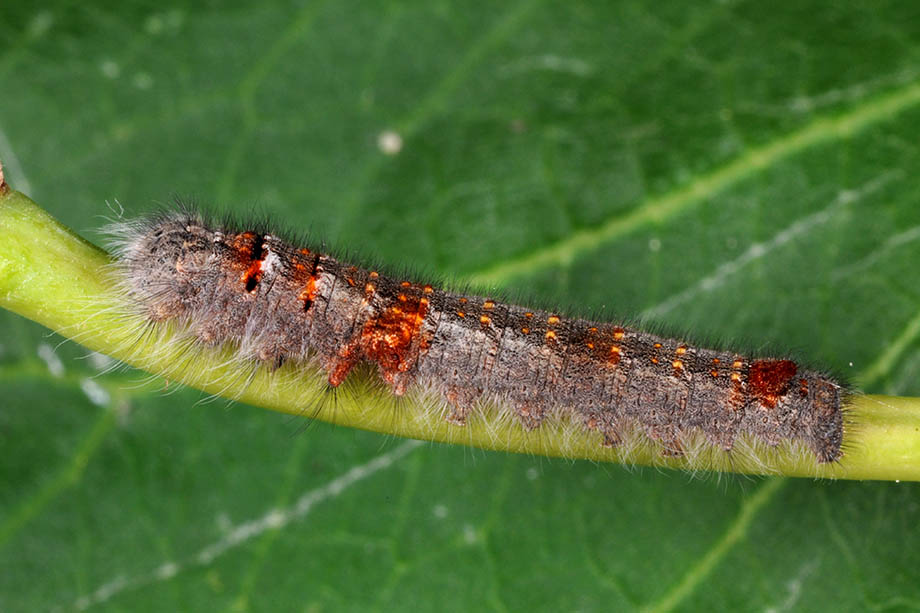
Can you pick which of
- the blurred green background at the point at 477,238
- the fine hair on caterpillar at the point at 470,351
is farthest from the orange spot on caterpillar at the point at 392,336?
the blurred green background at the point at 477,238

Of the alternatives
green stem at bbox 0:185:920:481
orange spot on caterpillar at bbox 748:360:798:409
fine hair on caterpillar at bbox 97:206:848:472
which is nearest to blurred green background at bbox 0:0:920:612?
orange spot on caterpillar at bbox 748:360:798:409

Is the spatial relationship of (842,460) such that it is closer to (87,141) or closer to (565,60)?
(565,60)

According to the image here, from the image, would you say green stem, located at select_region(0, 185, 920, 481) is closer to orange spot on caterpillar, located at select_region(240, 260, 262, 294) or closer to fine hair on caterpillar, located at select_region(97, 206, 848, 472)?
fine hair on caterpillar, located at select_region(97, 206, 848, 472)

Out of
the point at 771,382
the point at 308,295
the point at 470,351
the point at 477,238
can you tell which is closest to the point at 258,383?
the point at 308,295

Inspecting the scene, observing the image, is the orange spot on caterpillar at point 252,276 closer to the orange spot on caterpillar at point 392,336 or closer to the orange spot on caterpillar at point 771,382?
the orange spot on caterpillar at point 392,336

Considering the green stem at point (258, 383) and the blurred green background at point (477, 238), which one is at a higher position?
the blurred green background at point (477, 238)

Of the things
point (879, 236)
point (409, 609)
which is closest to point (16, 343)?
point (409, 609)
